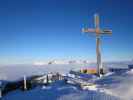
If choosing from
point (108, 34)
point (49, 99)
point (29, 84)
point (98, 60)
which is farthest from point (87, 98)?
point (108, 34)

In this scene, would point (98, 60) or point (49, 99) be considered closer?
point (49, 99)

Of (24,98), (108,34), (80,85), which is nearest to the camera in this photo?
(24,98)

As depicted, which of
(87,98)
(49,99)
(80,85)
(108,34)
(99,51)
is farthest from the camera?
(108,34)

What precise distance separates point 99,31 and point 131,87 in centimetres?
2089

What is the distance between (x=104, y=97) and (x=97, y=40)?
23.7 m

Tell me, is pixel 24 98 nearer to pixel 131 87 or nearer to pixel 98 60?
pixel 131 87

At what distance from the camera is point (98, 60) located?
1351 inches

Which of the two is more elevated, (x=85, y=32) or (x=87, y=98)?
(x=85, y=32)

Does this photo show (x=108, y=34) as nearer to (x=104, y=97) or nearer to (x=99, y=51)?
(x=99, y=51)

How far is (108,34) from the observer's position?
36.6m

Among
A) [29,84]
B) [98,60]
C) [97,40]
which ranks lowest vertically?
[29,84]

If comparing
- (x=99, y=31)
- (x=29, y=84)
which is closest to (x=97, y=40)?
(x=99, y=31)

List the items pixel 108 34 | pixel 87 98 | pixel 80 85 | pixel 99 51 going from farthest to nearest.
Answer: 1. pixel 108 34
2. pixel 99 51
3. pixel 80 85
4. pixel 87 98

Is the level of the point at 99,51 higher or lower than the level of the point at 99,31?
lower
